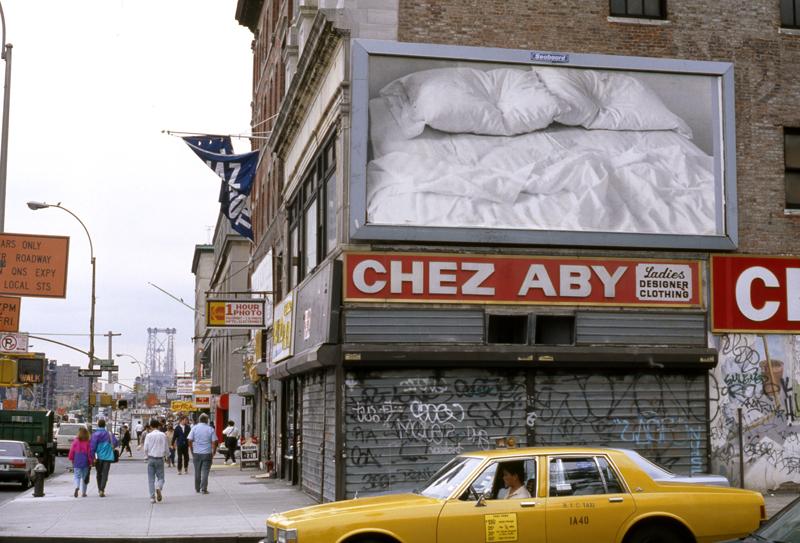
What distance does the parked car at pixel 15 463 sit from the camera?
30.4 metres

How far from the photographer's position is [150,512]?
20.7 metres

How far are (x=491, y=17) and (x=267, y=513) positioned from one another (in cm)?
1034

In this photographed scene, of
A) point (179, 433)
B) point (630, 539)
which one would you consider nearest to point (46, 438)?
point (179, 433)

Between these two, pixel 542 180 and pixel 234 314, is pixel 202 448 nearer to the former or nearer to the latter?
pixel 234 314

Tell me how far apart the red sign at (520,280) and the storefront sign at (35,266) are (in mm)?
8122

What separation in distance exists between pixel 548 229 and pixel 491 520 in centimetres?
1047

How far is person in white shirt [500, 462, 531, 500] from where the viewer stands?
11.1 m

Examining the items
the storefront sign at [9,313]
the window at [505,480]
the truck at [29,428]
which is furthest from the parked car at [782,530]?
the truck at [29,428]

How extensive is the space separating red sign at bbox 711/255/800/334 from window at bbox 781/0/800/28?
5044mm

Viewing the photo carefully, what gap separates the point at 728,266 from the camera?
21375 millimetres

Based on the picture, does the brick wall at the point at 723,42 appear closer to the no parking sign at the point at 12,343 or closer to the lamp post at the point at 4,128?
the lamp post at the point at 4,128

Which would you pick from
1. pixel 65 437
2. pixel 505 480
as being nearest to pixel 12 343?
pixel 65 437

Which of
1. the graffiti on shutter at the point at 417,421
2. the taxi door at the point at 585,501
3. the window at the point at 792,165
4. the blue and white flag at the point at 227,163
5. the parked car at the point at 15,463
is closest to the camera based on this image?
the taxi door at the point at 585,501

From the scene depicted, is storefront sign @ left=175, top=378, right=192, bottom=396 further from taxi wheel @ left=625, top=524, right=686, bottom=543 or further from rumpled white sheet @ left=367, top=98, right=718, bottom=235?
taxi wheel @ left=625, top=524, right=686, bottom=543
